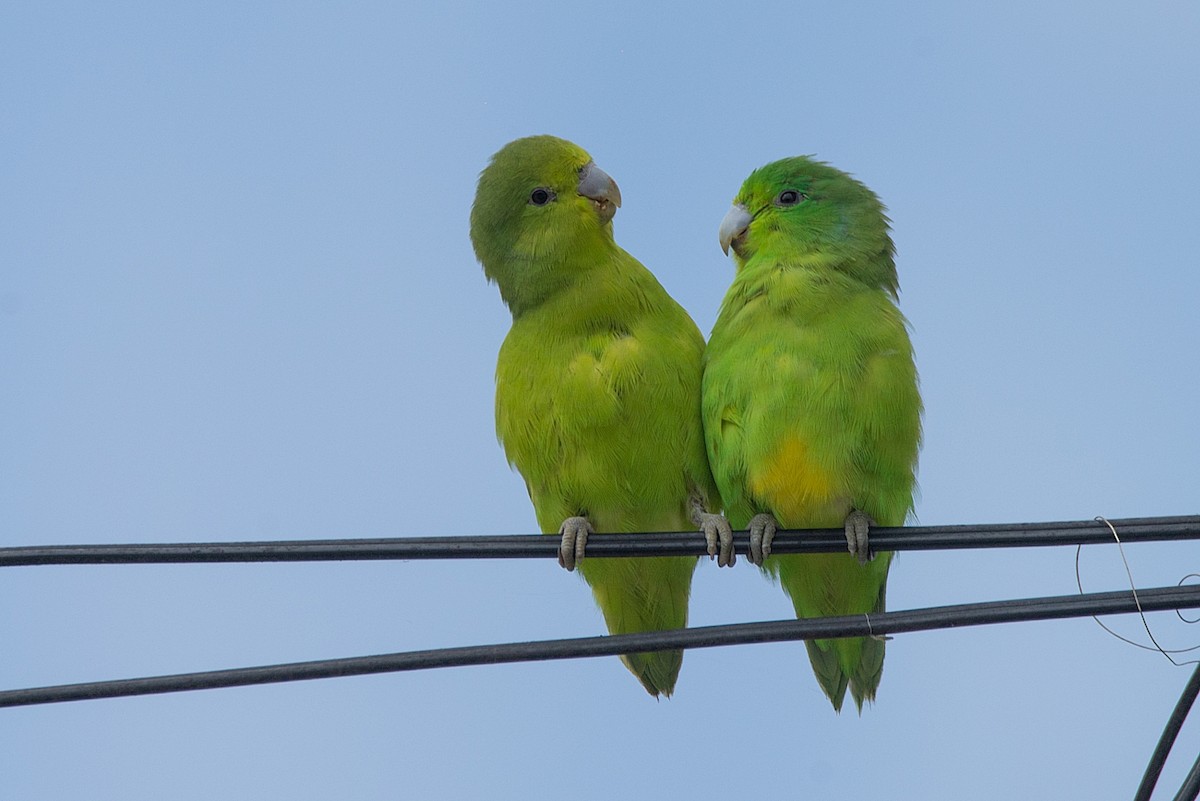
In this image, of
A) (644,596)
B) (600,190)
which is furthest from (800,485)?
(600,190)

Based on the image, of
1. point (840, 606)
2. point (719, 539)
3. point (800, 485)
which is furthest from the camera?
point (840, 606)

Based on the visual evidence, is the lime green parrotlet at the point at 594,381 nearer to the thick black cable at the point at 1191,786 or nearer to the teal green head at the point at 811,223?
the teal green head at the point at 811,223

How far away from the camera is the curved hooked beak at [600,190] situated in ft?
17.3

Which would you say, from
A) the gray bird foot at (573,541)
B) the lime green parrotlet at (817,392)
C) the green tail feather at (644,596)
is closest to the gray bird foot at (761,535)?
the lime green parrotlet at (817,392)

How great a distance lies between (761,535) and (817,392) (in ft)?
1.84

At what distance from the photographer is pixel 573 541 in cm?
388

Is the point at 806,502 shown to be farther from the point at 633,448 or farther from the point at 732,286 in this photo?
the point at 732,286

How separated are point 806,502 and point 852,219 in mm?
1273

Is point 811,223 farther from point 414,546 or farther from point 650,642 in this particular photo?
point 414,546

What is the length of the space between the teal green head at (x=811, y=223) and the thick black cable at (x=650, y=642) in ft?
6.63

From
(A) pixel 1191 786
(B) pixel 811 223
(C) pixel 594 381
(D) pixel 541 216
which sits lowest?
(A) pixel 1191 786

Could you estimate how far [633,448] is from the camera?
4.80 metres

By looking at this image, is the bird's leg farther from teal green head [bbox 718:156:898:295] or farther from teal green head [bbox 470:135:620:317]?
teal green head [bbox 470:135:620:317]

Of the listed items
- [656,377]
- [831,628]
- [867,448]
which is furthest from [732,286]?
[831,628]
